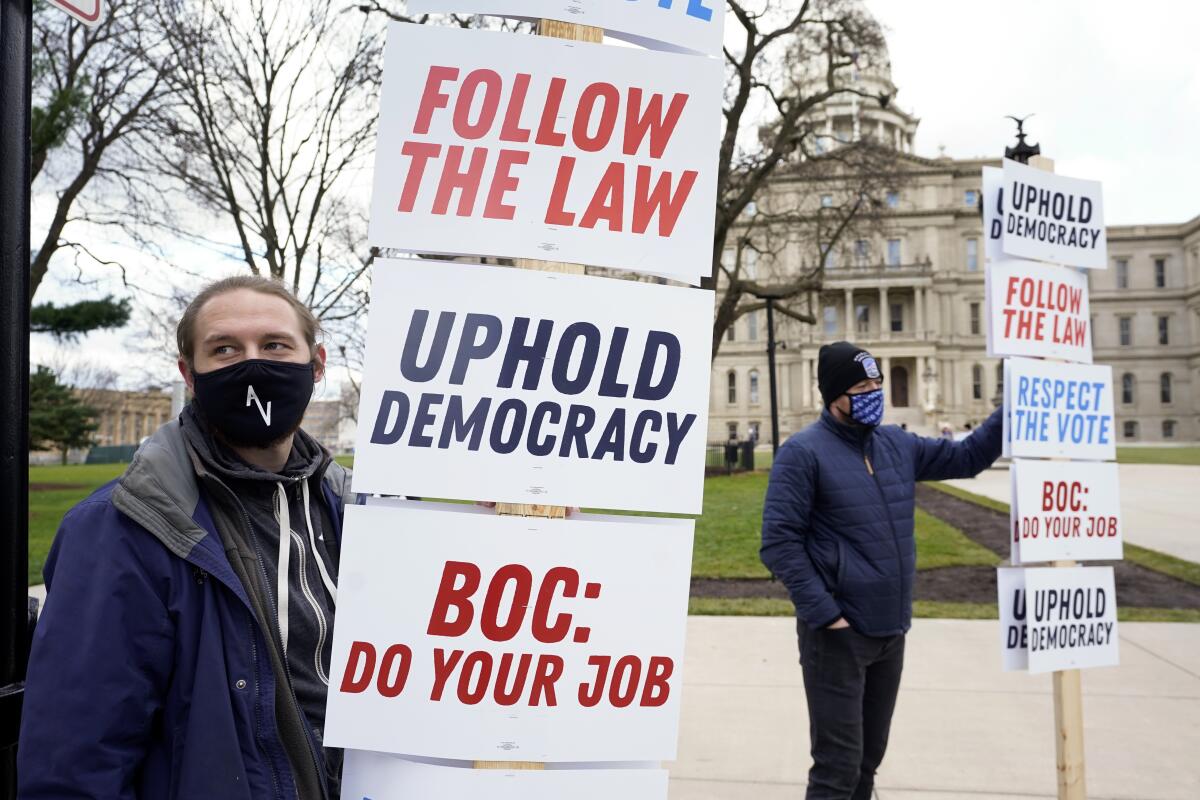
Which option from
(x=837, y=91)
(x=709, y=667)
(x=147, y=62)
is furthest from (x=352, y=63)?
(x=709, y=667)

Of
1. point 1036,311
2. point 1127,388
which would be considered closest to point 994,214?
point 1036,311

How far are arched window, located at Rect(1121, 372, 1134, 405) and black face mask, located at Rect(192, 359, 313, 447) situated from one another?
279 ft

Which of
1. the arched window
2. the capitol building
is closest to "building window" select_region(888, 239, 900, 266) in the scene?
the capitol building

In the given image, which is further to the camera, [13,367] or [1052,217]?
[1052,217]

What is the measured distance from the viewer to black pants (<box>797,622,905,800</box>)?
3201mm

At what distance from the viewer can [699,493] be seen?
1.93m

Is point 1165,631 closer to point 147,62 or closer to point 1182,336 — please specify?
point 147,62

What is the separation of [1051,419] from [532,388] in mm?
3046

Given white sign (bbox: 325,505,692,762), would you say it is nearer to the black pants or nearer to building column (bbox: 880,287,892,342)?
the black pants

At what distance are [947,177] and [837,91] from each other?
64105mm

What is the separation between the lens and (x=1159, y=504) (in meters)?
17.4

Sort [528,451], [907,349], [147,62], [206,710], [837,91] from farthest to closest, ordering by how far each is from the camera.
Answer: [907,349], [837,91], [147,62], [528,451], [206,710]

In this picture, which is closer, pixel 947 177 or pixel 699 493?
pixel 699 493

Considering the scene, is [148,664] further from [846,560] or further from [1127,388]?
[1127,388]
